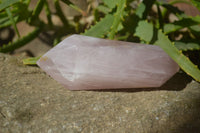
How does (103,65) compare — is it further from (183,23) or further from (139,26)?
(183,23)

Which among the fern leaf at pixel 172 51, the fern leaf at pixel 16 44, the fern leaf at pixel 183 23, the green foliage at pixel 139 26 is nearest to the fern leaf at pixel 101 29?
the green foliage at pixel 139 26

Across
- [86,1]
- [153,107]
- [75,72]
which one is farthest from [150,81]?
[86,1]

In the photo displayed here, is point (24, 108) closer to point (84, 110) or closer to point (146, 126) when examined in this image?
point (84, 110)

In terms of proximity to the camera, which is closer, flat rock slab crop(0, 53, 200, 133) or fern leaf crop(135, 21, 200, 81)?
flat rock slab crop(0, 53, 200, 133)

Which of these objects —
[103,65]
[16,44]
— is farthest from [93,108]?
[16,44]

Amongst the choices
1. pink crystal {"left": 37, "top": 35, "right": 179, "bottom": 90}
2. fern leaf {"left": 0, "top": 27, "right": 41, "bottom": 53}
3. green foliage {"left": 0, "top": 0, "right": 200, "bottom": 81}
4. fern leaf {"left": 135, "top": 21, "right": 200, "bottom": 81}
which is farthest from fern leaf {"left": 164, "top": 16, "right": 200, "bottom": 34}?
fern leaf {"left": 0, "top": 27, "right": 41, "bottom": 53}

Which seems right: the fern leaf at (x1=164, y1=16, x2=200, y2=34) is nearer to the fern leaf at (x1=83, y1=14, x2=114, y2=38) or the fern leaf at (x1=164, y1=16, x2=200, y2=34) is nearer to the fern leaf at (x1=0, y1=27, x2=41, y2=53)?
the fern leaf at (x1=83, y1=14, x2=114, y2=38)
